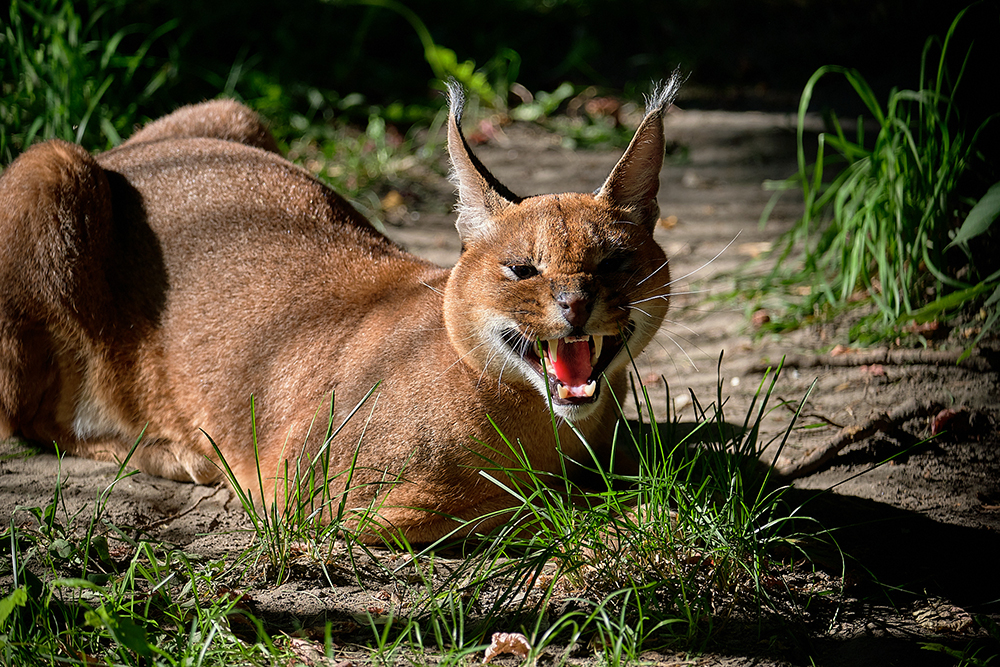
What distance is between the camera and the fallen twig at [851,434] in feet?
11.2

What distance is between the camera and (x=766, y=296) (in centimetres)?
507

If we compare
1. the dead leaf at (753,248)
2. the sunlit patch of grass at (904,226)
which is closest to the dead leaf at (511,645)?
the sunlit patch of grass at (904,226)

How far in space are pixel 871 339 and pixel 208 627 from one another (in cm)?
323

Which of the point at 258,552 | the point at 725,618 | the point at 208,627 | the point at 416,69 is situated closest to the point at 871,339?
the point at 725,618

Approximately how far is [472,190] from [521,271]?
1.34ft

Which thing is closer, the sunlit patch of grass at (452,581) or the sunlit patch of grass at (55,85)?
the sunlit patch of grass at (452,581)

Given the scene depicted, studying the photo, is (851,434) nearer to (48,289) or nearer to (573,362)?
(573,362)

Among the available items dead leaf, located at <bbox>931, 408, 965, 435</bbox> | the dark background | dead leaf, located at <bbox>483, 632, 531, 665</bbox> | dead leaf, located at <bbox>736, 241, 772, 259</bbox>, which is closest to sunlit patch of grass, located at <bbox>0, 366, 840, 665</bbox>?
dead leaf, located at <bbox>483, 632, 531, 665</bbox>

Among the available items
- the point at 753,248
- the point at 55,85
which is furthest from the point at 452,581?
the point at 55,85

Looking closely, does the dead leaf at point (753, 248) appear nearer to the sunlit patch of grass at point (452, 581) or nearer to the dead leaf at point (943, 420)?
the dead leaf at point (943, 420)

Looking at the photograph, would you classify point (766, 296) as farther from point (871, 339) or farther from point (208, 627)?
point (208, 627)

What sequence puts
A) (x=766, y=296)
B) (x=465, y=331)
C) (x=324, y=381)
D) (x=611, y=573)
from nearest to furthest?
(x=611, y=573), (x=465, y=331), (x=324, y=381), (x=766, y=296)

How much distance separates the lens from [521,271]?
2.93 meters

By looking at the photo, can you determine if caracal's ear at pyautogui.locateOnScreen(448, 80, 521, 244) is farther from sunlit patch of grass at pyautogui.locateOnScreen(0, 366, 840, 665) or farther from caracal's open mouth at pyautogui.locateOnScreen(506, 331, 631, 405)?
sunlit patch of grass at pyautogui.locateOnScreen(0, 366, 840, 665)
